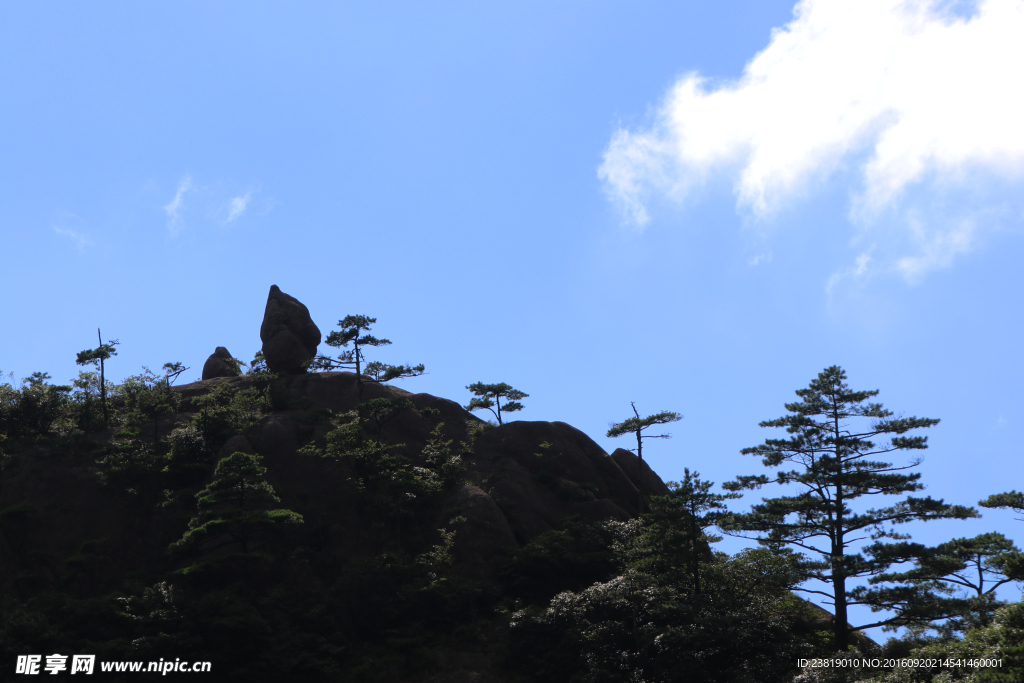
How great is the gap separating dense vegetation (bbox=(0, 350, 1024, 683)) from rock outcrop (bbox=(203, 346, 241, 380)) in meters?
15.3

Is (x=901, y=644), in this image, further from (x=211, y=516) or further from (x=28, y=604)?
(x=28, y=604)

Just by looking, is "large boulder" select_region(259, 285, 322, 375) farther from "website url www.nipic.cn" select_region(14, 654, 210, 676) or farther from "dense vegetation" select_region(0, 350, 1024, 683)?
"website url www.nipic.cn" select_region(14, 654, 210, 676)

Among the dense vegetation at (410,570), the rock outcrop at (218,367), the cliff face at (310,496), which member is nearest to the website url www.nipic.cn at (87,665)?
the dense vegetation at (410,570)

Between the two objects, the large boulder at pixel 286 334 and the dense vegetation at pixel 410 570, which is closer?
the dense vegetation at pixel 410 570

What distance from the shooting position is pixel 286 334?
2058 inches

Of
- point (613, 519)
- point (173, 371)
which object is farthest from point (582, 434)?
point (173, 371)

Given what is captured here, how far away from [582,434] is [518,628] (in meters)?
20.4

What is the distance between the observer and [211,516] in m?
29.5

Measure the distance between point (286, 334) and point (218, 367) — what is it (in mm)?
8211

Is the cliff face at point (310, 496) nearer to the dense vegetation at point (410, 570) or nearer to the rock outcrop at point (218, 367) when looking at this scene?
the dense vegetation at point (410, 570)

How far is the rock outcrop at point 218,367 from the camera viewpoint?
55594 millimetres

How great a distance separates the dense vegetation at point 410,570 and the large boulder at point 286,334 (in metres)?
11.5

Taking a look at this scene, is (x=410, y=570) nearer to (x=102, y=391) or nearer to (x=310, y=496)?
(x=310, y=496)

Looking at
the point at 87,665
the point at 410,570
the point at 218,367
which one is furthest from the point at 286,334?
the point at 87,665
